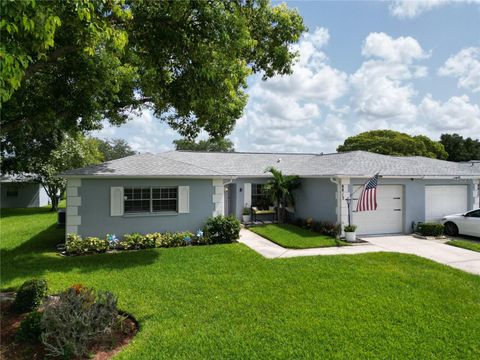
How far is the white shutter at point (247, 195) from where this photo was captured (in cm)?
1924

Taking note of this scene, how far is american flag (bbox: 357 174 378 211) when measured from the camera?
1285 centimetres

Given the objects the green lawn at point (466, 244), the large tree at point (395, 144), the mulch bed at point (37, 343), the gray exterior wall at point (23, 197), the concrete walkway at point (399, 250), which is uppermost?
the large tree at point (395, 144)

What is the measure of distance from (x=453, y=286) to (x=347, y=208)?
21.6 ft

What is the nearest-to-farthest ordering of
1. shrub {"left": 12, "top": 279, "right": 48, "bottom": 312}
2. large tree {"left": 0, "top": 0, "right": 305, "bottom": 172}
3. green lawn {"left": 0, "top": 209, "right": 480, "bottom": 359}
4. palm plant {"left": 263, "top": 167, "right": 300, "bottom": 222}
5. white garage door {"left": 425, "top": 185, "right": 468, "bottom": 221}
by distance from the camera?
large tree {"left": 0, "top": 0, "right": 305, "bottom": 172}
green lawn {"left": 0, "top": 209, "right": 480, "bottom": 359}
shrub {"left": 12, "top": 279, "right": 48, "bottom": 312}
white garage door {"left": 425, "top": 185, "right": 468, "bottom": 221}
palm plant {"left": 263, "top": 167, "right": 300, "bottom": 222}

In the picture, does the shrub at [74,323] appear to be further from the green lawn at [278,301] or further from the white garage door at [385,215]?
the white garage door at [385,215]

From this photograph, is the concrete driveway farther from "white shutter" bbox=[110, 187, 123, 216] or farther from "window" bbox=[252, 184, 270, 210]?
"white shutter" bbox=[110, 187, 123, 216]

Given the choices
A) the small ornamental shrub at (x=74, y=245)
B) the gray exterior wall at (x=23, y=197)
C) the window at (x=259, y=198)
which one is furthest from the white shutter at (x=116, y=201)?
the gray exterior wall at (x=23, y=197)

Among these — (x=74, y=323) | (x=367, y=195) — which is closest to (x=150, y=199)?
(x=74, y=323)

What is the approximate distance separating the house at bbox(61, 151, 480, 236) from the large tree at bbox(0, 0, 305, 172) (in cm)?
287

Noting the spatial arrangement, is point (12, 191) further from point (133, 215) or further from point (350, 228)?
point (350, 228)

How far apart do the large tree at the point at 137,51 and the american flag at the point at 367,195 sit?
20.7ft

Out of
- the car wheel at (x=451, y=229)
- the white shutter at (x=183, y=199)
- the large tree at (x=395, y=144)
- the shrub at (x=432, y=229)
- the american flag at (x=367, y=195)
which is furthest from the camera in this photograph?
the large tree at (x=395, y=144)

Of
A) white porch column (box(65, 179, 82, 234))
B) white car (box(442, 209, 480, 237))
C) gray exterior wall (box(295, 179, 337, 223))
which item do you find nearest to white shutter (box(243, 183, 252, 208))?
gray exterior wall (box(295, 179, 337, 223))

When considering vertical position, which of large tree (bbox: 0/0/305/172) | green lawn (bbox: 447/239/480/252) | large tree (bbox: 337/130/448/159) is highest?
large tree (bbox: 337/130/448/159)
